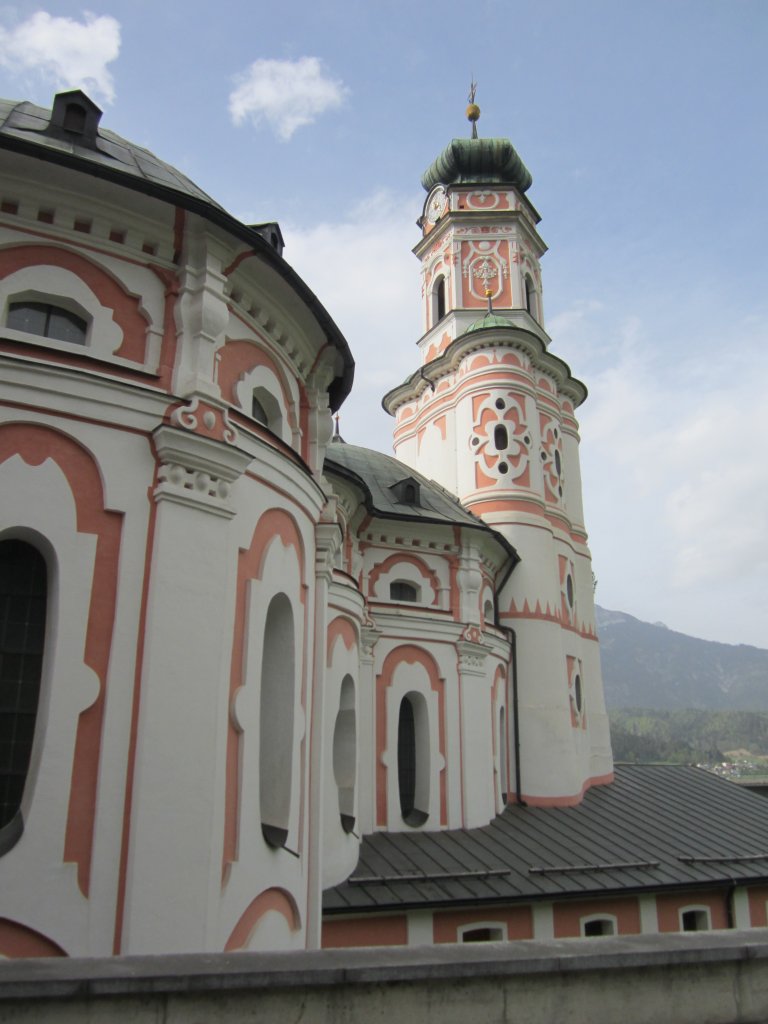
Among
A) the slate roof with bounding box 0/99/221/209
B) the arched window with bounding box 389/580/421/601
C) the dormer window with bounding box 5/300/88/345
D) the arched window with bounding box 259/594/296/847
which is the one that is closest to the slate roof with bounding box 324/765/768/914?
the arched window with bounding box 259/594/296/847

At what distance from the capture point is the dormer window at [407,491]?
21562 mm

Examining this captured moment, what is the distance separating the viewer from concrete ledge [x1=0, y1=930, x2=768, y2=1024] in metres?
3.74

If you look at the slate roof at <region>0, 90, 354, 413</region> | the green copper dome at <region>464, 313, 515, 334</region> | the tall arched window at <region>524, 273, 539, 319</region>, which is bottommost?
the slate roof at <region>0, 90, 354, 413</region>

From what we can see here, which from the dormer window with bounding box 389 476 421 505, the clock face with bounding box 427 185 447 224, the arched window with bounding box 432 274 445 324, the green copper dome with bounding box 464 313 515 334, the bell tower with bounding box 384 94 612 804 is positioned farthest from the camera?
the clock face with bounding box 427 185 447 224

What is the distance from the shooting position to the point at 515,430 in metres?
25.7

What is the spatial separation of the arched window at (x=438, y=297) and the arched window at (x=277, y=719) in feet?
75.7

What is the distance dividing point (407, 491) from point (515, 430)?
581 centimetres

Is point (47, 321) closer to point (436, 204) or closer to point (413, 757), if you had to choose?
point (413, 757)

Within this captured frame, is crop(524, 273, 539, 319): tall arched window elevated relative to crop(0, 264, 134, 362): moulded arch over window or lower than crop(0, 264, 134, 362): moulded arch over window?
elevated

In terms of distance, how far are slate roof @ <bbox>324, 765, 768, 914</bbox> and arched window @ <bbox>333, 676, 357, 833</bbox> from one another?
5.84 feet

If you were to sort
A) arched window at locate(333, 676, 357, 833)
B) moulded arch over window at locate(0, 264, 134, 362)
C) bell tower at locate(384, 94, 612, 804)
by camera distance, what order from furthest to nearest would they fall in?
bell tower at locate(384, 94, 612, 804), arched window at locate(333, 676, 357, 833), moulded arch over window at locate(0, 264, 134, 362)

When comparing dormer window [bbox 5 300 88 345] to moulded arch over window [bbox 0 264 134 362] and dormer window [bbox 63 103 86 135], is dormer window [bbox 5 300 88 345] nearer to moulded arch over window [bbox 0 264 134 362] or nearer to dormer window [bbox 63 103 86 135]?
moulded arch over window [bbox 0 264 134 362]

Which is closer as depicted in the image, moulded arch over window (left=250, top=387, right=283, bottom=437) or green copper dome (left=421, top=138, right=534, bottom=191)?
moulded arch over window (left=250, top=387, right=283, bottom=437)

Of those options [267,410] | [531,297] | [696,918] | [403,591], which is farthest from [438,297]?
[696,918]
